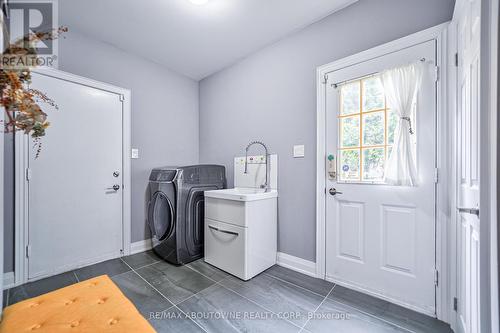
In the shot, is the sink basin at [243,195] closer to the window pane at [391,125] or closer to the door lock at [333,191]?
the door lock at [333,191]

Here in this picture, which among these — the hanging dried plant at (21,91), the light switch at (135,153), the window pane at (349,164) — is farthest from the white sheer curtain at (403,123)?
the light switch at (135,153)

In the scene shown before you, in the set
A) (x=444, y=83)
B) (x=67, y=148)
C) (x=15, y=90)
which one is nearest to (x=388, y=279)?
(x=444, y=83)

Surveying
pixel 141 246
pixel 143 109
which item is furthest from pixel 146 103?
pixel 141 246

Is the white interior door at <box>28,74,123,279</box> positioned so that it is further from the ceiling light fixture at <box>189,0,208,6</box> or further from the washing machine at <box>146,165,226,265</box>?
the ceiling light fixture at <box>189,0,208,6</box>

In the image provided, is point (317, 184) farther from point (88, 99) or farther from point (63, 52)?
point (63, 52)

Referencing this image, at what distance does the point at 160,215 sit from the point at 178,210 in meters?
0.42

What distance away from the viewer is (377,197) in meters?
1.79

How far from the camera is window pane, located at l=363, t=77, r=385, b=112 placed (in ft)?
5.91

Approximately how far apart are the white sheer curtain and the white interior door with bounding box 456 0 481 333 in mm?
267

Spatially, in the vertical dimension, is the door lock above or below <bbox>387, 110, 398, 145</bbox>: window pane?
below

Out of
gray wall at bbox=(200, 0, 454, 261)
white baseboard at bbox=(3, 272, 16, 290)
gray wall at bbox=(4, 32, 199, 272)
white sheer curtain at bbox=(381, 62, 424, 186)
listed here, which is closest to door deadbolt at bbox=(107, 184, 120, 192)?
gray wall at bbox=(4, 32, 199, 272)

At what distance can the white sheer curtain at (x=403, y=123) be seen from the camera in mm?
1628

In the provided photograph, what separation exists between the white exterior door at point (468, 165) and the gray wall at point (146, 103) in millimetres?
3103

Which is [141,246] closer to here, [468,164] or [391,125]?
[391,125]
